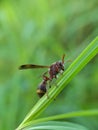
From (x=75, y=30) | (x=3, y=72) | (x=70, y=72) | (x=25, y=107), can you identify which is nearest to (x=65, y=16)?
(x=75, y=30)

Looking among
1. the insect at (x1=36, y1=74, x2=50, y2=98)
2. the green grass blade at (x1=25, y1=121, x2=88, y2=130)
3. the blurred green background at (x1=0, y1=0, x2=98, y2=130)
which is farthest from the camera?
the blurred green background at (x1=0, y1=0, x2=98, y2=130)

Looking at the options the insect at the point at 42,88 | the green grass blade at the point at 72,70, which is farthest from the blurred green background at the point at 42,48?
the green grass blade at the point at 72,70

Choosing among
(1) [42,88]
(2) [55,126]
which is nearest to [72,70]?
(2) [55,126]

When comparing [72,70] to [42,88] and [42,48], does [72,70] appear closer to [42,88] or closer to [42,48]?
[42,88]

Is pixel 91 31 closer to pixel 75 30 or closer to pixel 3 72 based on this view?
pixel 75 30

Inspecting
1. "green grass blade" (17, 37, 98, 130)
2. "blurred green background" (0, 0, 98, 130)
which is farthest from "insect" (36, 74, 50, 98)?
"blurred green background" (0, 0, 98, 130)

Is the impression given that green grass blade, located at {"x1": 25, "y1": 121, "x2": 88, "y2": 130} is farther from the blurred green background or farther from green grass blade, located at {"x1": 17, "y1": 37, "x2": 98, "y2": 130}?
the blurred green background

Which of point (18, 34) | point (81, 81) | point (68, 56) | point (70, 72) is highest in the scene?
point (70, 72)

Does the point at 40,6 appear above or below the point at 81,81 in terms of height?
above

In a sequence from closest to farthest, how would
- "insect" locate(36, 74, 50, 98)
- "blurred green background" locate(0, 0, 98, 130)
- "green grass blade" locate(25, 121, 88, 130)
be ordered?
"green grass blade" locate(25, 121, 88, 130) < "insect" locate(36, 74, 50, 98) < "blurred green background" locate(0, 0, 98, 130)

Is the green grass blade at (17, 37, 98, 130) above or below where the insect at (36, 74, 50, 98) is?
above
